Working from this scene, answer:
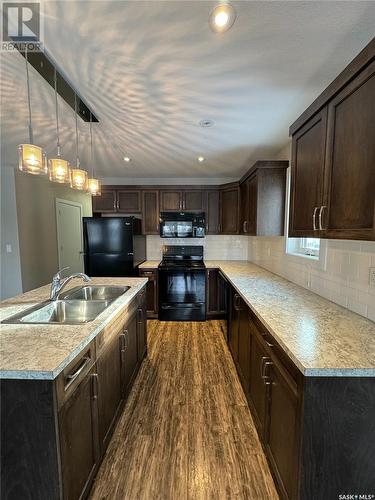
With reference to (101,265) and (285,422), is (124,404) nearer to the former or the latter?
(285,422)

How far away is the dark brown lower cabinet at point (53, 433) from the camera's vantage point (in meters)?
0.93

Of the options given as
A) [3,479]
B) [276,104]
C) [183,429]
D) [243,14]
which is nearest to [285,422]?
[183,429]

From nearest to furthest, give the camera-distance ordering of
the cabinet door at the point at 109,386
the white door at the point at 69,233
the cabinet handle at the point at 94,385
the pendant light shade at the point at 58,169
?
the cabinet handle at the point at 94,385
the cabinet door at the point at 109,386
the pendant light shade at the point at 58,169
the white door at the point at 69,233

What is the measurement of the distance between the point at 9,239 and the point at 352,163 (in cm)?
441

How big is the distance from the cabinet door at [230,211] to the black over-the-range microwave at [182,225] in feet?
1.18

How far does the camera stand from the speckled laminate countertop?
954 mm

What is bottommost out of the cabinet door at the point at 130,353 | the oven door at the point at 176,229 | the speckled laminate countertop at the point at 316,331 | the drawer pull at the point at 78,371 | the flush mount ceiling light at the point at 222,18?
the cabinet door at the point at 130,353

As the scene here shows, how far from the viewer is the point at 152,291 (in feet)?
12.2

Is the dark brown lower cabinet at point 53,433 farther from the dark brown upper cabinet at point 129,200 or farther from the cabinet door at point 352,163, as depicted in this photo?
the dark brown upper cabinet at point 129,200

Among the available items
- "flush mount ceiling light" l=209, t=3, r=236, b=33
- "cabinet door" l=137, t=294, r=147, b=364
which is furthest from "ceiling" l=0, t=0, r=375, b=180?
"cabinet door" l=137, t=294, r=147, b=364

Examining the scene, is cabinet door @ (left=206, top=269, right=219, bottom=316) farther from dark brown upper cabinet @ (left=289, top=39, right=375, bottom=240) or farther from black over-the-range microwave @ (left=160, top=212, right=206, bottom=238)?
dark brown upper cabinet @ (left=289, top=39, right=375, bottom=240)

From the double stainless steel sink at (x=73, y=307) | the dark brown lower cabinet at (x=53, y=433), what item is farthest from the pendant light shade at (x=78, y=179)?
the dark brown lower cabinet at (x=53, y=433)

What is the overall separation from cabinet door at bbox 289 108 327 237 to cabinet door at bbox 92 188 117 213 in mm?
3004

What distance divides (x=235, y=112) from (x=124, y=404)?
8.49 feet
